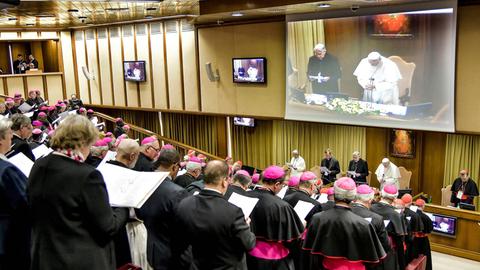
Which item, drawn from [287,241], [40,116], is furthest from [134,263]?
[40,116]

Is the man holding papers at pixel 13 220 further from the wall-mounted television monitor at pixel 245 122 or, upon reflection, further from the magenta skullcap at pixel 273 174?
the wall-mounted television monitor at pixel 245 122

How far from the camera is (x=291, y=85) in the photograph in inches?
370

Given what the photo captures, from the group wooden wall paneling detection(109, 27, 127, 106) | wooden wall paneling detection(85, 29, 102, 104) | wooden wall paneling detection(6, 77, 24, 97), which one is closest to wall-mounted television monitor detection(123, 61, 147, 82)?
wooden wall paneling detection(109, 27, 127, 106)

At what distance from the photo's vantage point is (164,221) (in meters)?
3.11

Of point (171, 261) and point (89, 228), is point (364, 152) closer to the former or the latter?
point (171, 261)

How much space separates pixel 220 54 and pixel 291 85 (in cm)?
225

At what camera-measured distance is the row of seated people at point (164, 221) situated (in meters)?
2.15

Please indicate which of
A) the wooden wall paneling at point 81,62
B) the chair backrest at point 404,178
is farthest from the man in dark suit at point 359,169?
the wooden wall paneling at point 81,62

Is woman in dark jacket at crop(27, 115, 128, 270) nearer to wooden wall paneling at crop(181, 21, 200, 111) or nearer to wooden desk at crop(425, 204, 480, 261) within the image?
wooden desk at crop(425, 204, 480, 261)

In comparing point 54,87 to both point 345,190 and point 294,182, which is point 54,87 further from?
point 345,190

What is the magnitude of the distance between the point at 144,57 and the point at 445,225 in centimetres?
876

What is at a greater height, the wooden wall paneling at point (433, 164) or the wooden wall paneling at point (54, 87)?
the wooden wall paneling at point (54, 87)

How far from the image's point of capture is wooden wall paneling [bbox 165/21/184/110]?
1187 centimetres

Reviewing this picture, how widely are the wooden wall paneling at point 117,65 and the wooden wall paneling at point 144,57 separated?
822 mm
